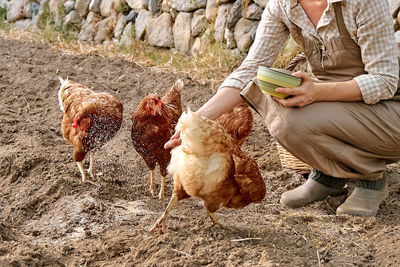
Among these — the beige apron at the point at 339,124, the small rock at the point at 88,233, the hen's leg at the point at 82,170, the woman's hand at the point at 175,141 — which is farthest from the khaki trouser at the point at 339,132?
the hen's leg at the point at 82,170

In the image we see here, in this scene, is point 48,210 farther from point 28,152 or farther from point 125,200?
point 28,152

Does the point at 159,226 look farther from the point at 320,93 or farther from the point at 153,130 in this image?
the point at 320,93

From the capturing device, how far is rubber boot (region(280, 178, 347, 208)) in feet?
10.3

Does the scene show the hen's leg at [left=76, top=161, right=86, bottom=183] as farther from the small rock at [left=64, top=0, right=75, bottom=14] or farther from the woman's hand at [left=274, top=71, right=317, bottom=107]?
the small rock at [left=64, top=0, right=75, bottom=14]

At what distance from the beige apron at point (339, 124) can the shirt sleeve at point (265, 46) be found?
104 mm

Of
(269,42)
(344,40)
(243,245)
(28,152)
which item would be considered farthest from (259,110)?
(28,152)

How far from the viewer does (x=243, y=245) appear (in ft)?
7.98

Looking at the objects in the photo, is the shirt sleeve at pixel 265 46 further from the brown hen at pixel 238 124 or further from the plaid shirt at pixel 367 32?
the brown hen at pixel 238 124

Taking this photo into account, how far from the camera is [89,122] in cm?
352

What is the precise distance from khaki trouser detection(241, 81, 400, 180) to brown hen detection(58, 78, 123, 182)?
3.99ft

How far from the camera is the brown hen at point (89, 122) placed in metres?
3.52

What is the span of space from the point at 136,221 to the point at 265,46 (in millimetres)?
1289

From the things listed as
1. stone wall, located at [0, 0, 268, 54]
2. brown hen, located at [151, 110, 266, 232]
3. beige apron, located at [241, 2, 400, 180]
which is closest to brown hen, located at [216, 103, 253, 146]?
beige apron, located at [241, 2, 400, 180]

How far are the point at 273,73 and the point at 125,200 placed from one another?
144 centimetres
